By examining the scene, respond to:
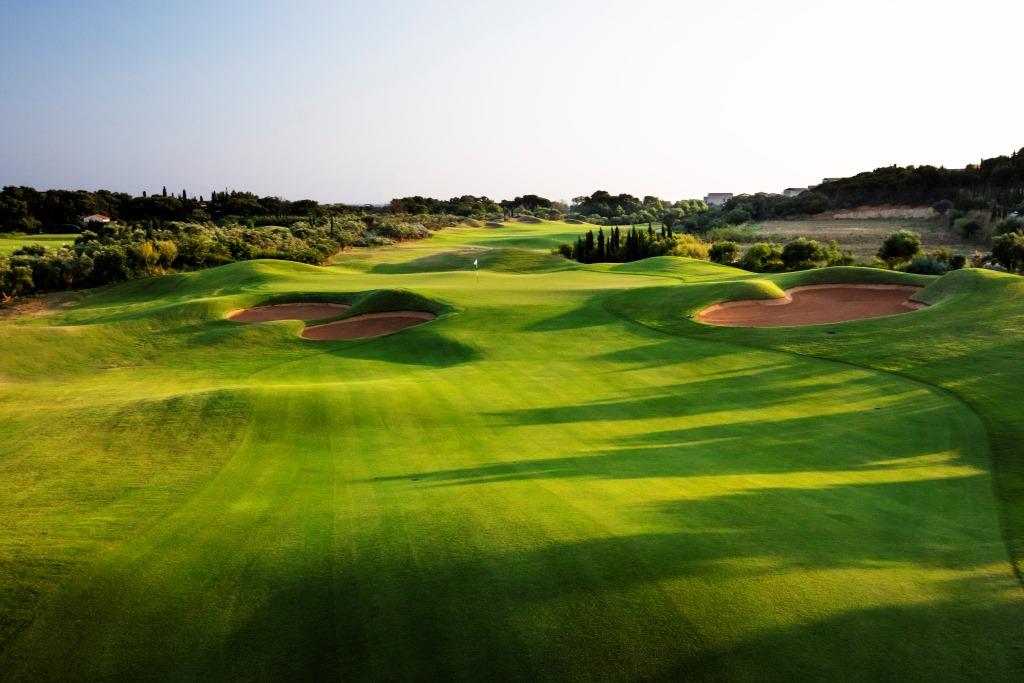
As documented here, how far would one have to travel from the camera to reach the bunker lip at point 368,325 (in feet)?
103

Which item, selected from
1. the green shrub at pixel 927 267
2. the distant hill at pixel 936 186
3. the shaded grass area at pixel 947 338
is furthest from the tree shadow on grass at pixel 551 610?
the distant hill at pixel 936 186

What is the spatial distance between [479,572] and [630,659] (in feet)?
6.35

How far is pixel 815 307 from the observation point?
2972 cm

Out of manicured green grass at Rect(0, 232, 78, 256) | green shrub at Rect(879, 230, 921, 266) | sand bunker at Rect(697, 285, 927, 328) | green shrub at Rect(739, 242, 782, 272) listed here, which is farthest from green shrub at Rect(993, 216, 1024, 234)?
manicured green grass at Rect(0, 232, 78, 256)

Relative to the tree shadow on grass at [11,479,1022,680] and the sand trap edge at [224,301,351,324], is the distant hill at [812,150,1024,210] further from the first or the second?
the tree shadow on grass at [11,479,1022,680]

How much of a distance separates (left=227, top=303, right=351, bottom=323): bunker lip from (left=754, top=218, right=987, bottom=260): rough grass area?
47.8 m

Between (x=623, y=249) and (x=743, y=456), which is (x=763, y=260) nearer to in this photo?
(x=623, y=249)

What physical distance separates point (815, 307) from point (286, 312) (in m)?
25.8

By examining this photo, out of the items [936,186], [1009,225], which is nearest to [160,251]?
[1009,225]

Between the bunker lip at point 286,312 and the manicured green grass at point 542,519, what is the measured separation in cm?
1163

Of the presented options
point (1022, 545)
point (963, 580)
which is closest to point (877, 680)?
point (963, 580)

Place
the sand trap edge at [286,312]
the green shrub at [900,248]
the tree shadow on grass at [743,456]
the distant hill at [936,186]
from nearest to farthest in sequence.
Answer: the tree shadow on grass at [743,456]
the sand trap edge at [286,312]
the green shrub at [900,248]
the distant hill at [936,186]

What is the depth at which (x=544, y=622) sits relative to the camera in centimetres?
650

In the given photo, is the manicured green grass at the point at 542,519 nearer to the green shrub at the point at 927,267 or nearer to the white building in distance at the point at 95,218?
the green shrub at the point at 927,267
